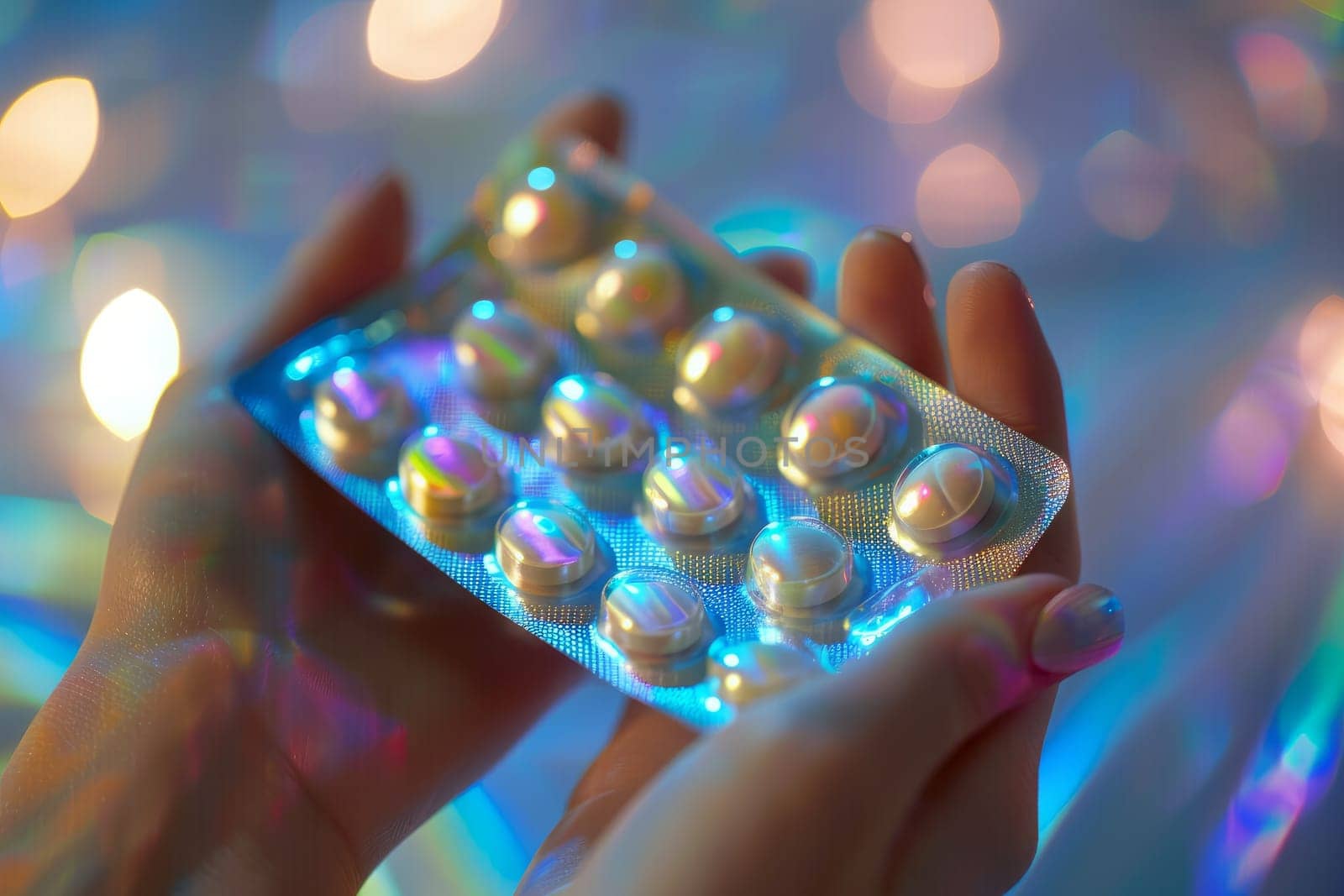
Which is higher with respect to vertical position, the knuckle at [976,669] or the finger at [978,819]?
the knuckle at [976,669]

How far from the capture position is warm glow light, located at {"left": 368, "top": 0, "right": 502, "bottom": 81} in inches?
31.5

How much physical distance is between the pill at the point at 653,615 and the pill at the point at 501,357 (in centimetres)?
10

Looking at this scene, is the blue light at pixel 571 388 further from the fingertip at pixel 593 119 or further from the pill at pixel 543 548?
the fingertip at pixel 593 119

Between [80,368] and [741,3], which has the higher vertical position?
[741,3]

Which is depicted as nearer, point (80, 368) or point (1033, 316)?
point (1033, 316)

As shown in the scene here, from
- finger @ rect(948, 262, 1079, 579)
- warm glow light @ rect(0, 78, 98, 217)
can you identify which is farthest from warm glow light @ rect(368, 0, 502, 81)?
finger @ rect(948, 262, 1079, 579)

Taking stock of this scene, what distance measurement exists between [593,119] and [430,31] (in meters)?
0.25

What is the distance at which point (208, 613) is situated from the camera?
46 centimetres

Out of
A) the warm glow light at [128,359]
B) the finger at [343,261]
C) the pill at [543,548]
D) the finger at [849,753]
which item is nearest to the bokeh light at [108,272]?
the warm glow light at [128,359]

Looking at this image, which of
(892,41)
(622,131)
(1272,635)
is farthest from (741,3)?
(1272,635)

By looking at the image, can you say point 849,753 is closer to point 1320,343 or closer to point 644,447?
point 644,447

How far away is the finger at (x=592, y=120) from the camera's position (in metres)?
0.61

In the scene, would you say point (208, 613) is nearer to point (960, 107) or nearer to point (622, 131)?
point (622, 131)

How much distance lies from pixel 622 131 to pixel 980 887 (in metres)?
0.40
